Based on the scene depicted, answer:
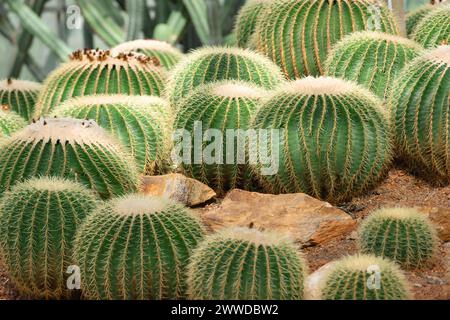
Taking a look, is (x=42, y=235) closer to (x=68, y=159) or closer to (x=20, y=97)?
(x=68, y=159)

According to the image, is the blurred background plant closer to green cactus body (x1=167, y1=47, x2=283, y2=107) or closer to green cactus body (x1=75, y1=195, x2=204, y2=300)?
green cactus body (x1=167, y1=47, x2=283, y2=107)

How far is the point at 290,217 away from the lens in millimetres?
5383

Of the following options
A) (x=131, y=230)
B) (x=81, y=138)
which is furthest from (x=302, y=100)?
(x=131, y=230)

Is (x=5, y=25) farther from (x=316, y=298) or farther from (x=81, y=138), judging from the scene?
(x=316, y=298)

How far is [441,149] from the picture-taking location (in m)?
6.01

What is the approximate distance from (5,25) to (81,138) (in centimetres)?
1032

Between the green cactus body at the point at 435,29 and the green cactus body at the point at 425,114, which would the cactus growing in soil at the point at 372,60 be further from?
the green cactus body at the point at 435,29

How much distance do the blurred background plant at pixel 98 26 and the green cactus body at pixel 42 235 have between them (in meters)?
7.65

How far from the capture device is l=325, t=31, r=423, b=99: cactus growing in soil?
6.61m

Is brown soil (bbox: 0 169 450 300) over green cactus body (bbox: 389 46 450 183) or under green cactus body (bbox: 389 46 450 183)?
under

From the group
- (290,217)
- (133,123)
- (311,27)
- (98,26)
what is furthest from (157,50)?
(98,26)

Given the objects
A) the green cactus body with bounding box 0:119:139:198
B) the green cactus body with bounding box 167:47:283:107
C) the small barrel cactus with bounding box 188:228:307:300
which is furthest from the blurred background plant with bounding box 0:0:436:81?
the small barrel cactus with bounding box 188:228:307:300

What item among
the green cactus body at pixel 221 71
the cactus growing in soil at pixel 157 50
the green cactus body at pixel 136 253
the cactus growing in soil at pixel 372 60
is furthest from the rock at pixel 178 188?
the cactus growing in soil at pixel 157 50

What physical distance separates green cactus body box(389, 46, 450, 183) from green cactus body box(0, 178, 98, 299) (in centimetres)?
215
